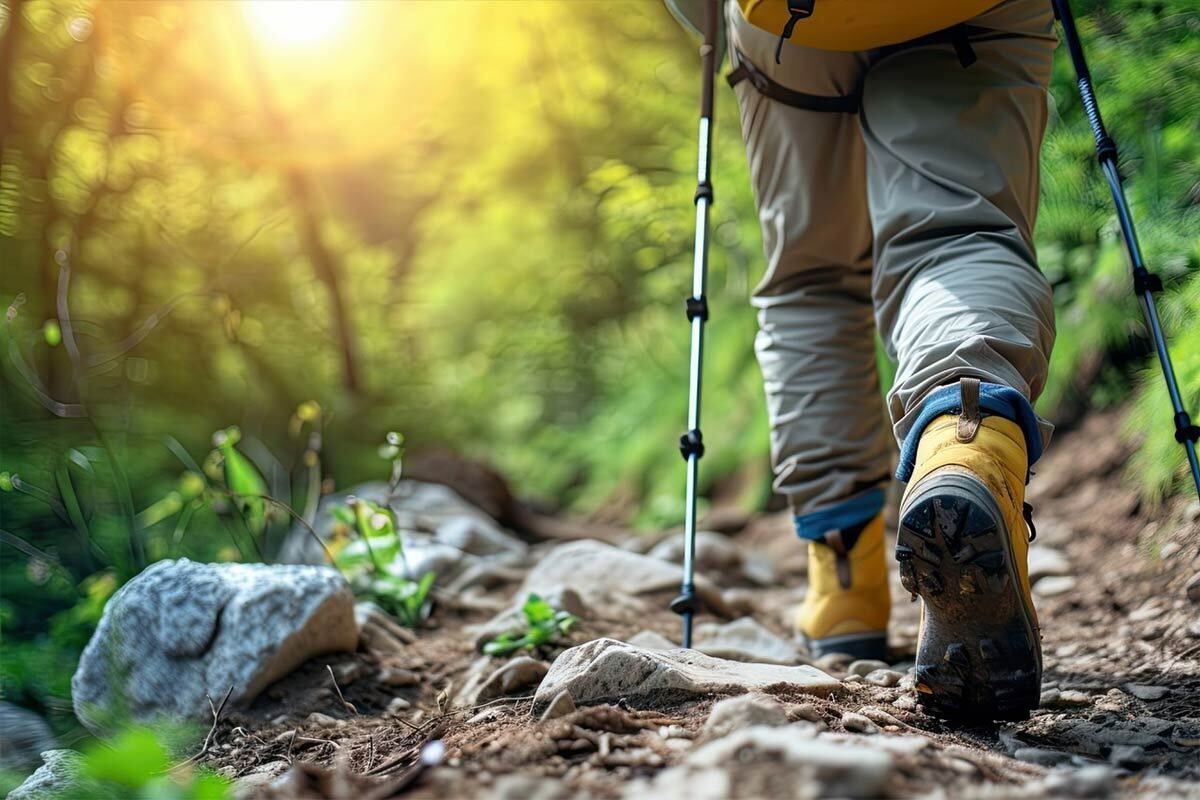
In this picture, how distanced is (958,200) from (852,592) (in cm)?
96

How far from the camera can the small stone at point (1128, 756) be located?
53.6 inches

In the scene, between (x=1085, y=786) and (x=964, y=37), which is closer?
(x=1085, y=786)

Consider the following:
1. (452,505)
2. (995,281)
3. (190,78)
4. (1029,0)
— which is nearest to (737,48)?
(1029,0)

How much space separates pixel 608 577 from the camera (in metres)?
3.18

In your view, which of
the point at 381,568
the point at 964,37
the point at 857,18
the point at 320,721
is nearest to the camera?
the point at 857,18

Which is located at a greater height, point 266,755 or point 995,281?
point 995,281

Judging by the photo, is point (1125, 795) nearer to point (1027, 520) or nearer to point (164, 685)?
point (1027, 520)

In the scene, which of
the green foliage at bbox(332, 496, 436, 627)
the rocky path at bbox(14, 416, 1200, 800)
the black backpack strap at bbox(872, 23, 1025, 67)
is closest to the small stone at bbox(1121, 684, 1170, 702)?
the rocky path at bbox(14, 416, 1200, 800)

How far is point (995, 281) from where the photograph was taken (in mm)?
1663

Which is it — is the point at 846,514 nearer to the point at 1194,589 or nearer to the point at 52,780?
the point at 1194,589

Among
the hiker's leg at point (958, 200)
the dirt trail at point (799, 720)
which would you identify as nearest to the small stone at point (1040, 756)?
the dirt trail at point (799, 720)

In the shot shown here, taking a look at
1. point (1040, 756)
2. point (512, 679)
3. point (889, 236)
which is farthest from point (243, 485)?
point (1040, 756)

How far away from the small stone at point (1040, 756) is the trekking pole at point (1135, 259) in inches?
29.5

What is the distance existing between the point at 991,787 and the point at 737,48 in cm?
164
